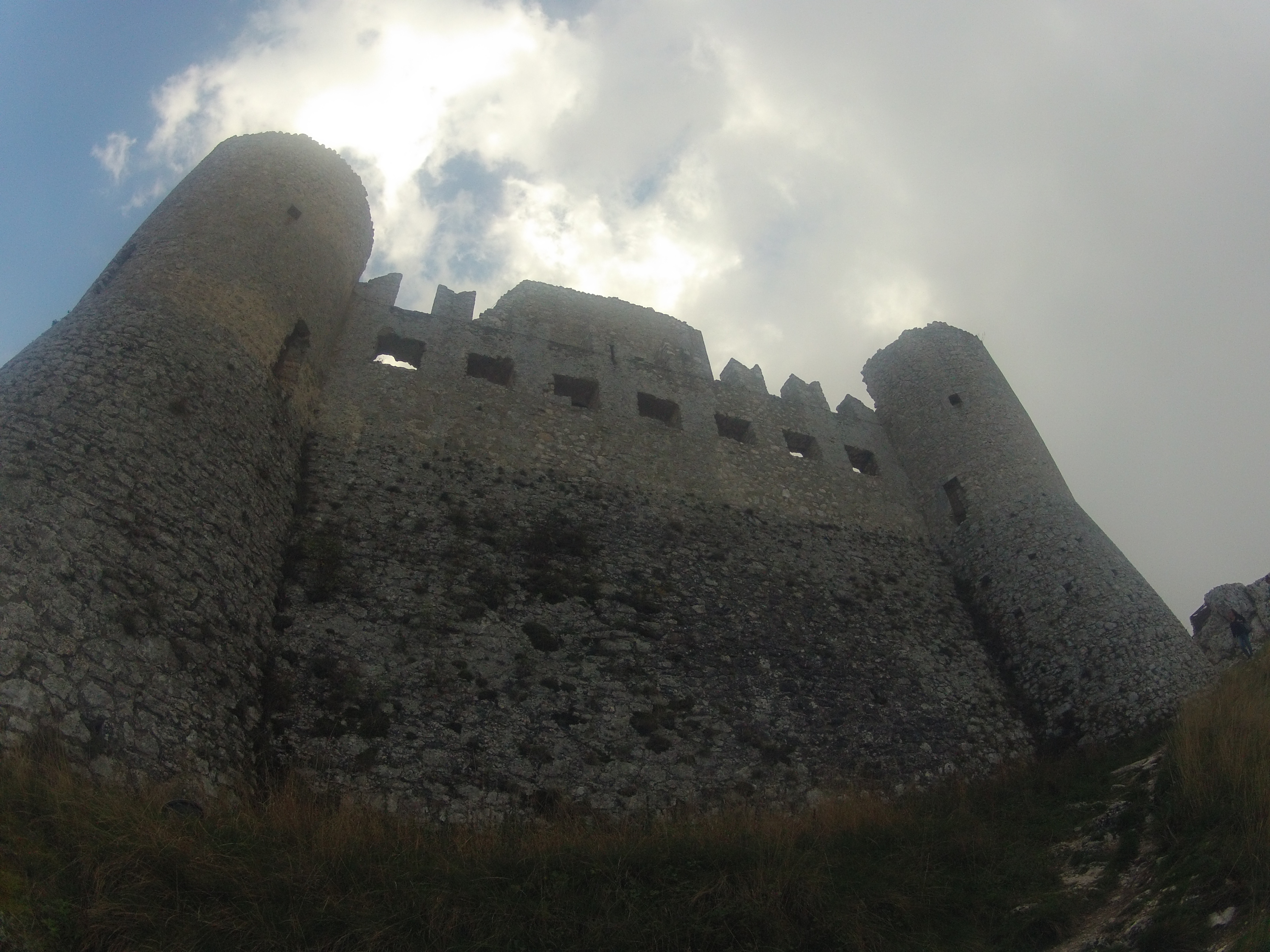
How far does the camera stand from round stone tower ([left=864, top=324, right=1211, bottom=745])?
40.4 feet

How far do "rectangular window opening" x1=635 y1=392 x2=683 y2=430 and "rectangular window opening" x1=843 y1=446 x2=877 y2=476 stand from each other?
404 cm

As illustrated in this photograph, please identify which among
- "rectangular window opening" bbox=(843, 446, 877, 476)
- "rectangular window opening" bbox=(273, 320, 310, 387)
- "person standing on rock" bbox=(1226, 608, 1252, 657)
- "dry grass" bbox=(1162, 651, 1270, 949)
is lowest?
"dry grass" bbox=(1162, 651, 1270, 949)

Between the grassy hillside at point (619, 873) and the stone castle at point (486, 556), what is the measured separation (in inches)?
38.2

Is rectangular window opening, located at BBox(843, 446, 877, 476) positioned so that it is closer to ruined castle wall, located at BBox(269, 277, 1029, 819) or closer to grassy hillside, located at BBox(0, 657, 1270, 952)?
ruined castle wall, located at BBox(269, 277, 1029, 819)

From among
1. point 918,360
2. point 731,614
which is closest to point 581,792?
point 731,614

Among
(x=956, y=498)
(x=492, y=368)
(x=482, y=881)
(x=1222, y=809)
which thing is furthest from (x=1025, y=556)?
(x=482, y=881)

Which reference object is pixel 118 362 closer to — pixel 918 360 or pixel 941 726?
pixel 941 726

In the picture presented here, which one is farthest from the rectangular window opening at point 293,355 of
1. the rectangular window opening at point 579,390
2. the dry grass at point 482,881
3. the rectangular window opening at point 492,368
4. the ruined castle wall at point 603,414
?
the dry grass at point 482,881

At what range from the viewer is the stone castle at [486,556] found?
767 cm

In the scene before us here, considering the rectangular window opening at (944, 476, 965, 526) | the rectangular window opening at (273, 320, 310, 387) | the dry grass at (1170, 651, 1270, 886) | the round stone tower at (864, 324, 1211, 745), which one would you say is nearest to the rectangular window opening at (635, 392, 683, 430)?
the round stone tower at (864, 324, 1211, 745)

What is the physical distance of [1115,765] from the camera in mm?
10523

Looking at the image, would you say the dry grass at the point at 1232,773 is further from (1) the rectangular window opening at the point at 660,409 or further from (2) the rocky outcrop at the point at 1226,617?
(1) the rectangular window opening at the point at 660,409

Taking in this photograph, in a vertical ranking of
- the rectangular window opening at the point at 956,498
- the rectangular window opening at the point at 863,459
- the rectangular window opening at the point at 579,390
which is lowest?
the rectangular window opening at the point at 956,498

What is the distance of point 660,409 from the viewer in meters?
16.4
